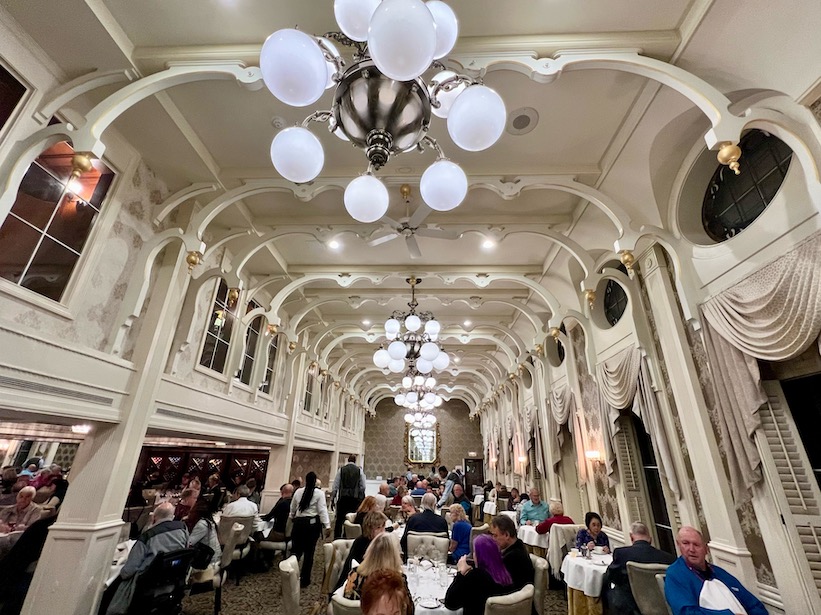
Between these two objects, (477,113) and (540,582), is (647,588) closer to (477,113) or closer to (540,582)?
(540,582)

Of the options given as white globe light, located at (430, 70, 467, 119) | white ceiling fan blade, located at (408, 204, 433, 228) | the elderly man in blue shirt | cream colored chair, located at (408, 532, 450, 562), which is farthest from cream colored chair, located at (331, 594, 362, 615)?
the elderly man in blue shirt

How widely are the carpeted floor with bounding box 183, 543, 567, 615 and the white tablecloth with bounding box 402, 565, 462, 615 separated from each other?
1.71 metres

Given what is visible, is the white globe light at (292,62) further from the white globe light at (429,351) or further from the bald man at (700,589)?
the white globe light at (429,351)

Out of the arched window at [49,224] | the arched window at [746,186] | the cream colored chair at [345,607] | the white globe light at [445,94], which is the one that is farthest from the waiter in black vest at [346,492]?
the arched window at [746,186]

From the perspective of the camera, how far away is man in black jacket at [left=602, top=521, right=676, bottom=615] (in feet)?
10.6

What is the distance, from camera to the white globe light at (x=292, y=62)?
4.50ft

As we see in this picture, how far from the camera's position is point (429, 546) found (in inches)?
164

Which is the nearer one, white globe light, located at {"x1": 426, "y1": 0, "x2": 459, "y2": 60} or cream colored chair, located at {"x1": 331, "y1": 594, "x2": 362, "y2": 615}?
white globe light, located at {"x1": 426, "y1": 0, "x2": 459, "y2": 60}

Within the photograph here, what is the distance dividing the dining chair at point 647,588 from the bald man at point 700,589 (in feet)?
1.33

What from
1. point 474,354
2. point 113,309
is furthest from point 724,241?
point 474,354

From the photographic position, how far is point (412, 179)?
14.4 feet

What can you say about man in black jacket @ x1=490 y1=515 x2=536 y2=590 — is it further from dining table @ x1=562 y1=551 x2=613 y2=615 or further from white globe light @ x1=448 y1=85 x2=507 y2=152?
white globe light @ x1=448 y1=85 x2=507 y2=152

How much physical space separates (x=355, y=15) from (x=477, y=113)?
74 centimetres

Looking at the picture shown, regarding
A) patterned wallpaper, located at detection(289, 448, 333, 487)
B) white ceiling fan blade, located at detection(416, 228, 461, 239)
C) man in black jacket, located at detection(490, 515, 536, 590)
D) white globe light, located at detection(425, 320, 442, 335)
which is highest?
white ceiling fan blade, located at detection(416, 228, 461, 239)
